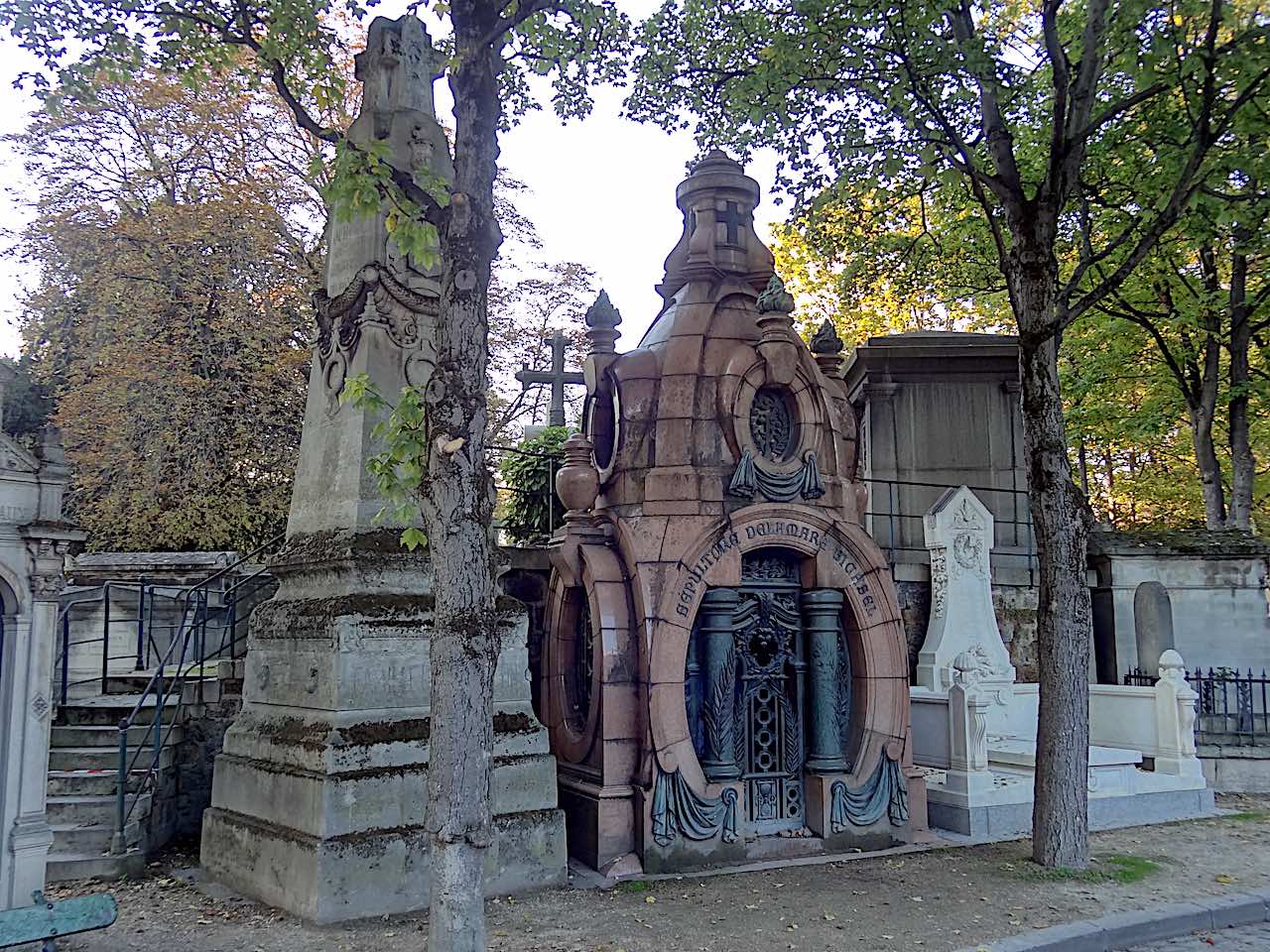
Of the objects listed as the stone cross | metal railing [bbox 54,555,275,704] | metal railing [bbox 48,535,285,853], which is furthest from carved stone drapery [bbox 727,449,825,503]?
the stone cross

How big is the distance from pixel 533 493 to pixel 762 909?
6.63 m

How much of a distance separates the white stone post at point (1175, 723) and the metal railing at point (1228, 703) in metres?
1.22

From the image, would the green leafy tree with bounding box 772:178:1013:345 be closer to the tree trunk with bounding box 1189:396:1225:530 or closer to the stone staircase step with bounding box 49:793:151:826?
the tree trunk with bounding box 1189:396:1225:530

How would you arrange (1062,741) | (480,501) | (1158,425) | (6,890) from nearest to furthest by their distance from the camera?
(480,501)
(6,890)
(1062,741)
(1158,425)

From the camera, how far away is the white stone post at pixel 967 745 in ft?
32.4

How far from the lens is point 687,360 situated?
9.38 m

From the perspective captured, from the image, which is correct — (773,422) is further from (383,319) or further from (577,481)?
(383,319)

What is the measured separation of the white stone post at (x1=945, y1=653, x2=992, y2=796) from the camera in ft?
32.4

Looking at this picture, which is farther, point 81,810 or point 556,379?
point 556,379

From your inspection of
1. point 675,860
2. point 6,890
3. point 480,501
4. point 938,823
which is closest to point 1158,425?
point 938,823

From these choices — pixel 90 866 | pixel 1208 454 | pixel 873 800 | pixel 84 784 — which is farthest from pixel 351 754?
pixel 1208 454

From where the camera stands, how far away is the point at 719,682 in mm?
8859

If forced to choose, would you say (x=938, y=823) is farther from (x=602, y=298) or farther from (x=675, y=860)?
(x=602, y=298)

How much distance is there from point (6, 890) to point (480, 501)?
12.2ft
